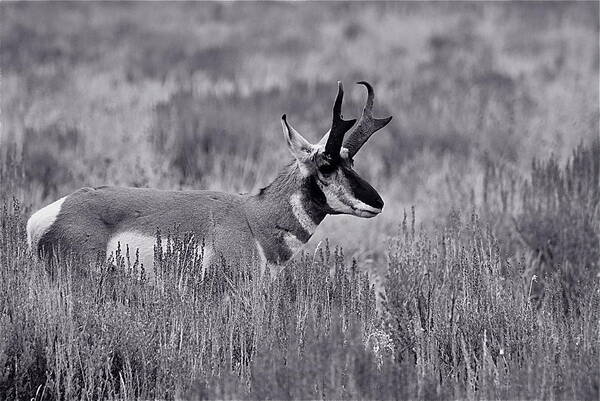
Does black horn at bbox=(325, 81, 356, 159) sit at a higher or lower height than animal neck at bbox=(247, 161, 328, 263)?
higher

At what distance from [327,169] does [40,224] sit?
150 centimetres

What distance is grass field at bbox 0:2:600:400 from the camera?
10.1ft

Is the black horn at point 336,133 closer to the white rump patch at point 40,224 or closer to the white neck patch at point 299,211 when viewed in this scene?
the white neck patch at point 299,211

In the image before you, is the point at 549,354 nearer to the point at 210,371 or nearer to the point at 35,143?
the point at 210,371

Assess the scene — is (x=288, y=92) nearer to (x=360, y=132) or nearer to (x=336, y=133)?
(x=360, y=132)

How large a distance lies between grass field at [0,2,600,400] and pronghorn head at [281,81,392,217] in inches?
13.7

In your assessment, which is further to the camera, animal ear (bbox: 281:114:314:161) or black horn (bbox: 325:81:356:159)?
animal ear (bbox: 281:114:314:161)

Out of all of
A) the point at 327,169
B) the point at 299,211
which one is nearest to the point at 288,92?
the point at 299,211

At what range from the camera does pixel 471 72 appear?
13.1 meters

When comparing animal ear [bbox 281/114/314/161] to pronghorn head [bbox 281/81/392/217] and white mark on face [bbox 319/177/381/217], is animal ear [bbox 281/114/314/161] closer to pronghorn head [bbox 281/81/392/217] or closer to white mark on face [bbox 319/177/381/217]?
pronghorn head [bbox 281/81/392/217]

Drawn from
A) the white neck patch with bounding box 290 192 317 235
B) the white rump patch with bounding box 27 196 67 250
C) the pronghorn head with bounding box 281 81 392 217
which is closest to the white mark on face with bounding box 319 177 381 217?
the pronghorn head with bounding box 281 81 392 217

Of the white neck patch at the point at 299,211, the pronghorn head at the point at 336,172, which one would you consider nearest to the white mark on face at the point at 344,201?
the pronghorn head at the point at 336,172

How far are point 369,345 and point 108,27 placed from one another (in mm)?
14977

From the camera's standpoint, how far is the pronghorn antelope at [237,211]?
4098 mm
